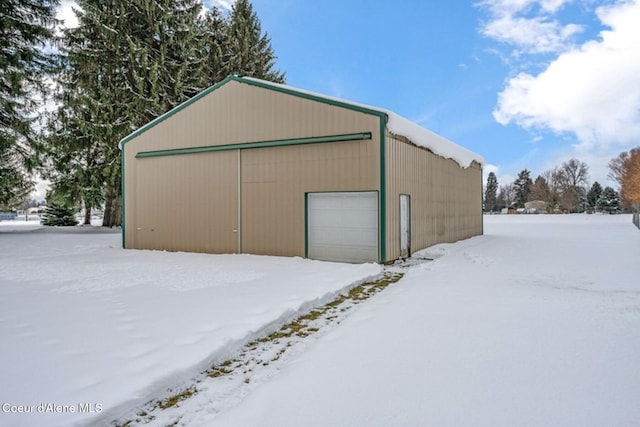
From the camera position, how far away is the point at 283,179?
400 inches

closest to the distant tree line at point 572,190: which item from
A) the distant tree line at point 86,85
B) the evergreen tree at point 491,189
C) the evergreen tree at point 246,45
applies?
the evergreen tree at point 491,189

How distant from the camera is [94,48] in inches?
763

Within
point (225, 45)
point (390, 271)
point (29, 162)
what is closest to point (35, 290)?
point (390, 271)

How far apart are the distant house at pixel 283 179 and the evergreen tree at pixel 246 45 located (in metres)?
15.8

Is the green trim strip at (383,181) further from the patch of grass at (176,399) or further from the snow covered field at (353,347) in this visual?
the patch of grass at (176,399)

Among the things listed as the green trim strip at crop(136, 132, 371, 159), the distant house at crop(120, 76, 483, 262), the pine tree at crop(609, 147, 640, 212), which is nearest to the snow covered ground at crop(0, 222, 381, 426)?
the distant house at crop(120, 76, 483, 262)

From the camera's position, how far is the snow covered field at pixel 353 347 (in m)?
2.54

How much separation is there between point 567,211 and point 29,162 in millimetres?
62941

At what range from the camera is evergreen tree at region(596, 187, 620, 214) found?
5666cm

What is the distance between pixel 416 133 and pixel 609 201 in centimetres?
6196

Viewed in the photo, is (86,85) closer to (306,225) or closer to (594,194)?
(306,225)

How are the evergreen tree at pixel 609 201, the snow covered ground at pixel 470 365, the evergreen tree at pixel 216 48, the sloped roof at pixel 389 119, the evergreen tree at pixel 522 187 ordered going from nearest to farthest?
the snow covered ground at pixel 470 365, the sloped roof at pixel 389 119, the evergreen tree at pixel 216 48, the evergreen tree at pixel 609 201, the evergreen tree at pixel 522 187

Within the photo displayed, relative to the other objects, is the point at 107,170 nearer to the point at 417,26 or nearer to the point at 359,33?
the point at 359,33

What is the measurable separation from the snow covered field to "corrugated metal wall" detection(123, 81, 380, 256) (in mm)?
2991
